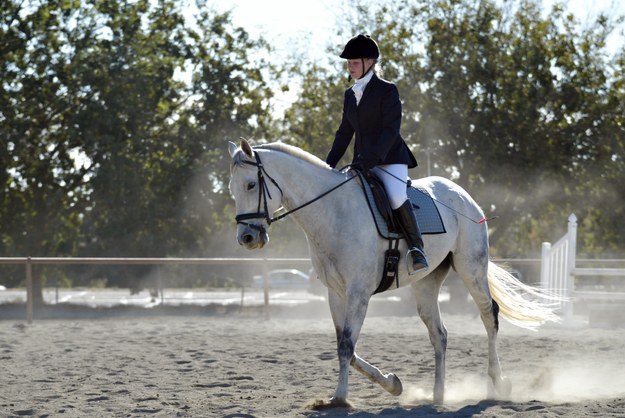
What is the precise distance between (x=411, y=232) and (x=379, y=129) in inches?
32.1

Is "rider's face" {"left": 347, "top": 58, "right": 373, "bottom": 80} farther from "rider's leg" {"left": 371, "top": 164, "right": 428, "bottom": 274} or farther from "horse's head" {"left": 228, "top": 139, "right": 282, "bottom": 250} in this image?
"horse's head" {"left": 228, "top": 139, "right": 282, "bottom": 250}

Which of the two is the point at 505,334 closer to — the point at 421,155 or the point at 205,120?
the point at 421,155

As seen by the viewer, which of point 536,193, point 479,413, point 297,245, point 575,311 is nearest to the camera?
point 479,413

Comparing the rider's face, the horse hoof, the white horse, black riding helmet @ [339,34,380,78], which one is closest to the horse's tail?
the white horse

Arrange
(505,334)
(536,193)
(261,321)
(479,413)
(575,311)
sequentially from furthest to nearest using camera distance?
1. (536,193)
2. (575,311)
3. (261,321)
4. (505,334)
5. (479,413)

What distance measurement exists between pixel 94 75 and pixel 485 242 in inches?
702

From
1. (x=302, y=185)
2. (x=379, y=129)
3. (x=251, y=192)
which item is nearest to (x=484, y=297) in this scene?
(x=379, y=129)

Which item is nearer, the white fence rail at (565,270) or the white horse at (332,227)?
the white horse at (332,227)

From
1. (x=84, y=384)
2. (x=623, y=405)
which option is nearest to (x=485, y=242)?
(x=623, y=405)

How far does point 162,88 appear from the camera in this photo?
25.5m

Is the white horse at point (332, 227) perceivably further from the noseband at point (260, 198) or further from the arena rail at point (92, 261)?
the arena rail at point (92, 261)

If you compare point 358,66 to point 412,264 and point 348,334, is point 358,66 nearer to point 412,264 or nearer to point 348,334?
point 412,264

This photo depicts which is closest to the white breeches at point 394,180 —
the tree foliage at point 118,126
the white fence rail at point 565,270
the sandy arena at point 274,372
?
the sandy arena at point 274,372

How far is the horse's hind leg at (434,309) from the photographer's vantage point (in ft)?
24.0
